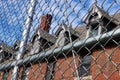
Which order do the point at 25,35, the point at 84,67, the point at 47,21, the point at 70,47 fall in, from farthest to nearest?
the point at 47,21, the point at 84,67, the point at 25,35, the point at 70,47

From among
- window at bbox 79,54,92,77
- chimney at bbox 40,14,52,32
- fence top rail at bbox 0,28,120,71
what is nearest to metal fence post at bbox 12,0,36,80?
fence top rail at bbox 0,28,120,71

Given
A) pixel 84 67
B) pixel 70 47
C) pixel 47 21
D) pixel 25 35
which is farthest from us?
pixel 47 21

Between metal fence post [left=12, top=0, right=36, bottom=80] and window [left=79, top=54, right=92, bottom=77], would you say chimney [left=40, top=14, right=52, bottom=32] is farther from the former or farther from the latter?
window [left=79, top=54, right=92, bottom=77]

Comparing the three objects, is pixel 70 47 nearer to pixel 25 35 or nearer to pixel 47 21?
pixel 25 35

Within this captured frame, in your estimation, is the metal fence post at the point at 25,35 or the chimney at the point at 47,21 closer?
the metal fence post at the point at 25,35

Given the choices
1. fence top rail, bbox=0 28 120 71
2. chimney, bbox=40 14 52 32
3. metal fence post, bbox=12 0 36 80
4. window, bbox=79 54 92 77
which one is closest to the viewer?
fence top rail, bbox=0 28 120 71

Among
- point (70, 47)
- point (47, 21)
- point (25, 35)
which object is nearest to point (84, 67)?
point (25, 35)

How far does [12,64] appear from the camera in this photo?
2.22 m

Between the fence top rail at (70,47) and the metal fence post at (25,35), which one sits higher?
the metal fence post at (25,35)

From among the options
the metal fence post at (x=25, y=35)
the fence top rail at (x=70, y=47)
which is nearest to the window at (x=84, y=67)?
the fence top rail at (x=70, y=47)

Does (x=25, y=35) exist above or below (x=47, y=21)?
above

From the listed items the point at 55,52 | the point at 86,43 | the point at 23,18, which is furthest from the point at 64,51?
the point at 23,18

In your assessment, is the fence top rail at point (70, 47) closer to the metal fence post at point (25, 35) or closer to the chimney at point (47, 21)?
the metal fence post at point (25, 35)

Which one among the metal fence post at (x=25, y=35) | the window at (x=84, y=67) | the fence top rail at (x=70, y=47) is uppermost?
the metal fence post at (x=25, y=35)
